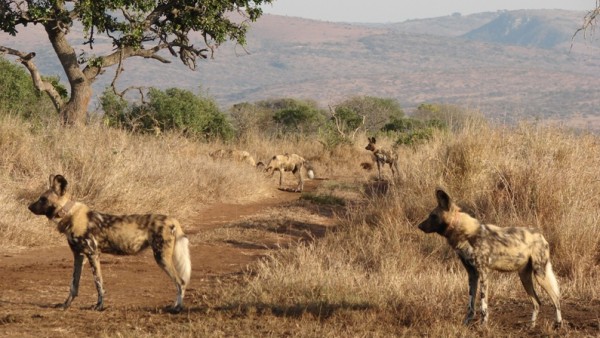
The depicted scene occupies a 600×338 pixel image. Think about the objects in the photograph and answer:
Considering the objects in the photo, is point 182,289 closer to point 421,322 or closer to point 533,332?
point 421,322

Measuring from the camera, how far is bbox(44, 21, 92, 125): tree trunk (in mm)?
20641

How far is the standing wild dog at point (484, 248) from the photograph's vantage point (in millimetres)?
7082

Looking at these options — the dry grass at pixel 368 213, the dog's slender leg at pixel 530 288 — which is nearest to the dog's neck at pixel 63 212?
the dry grass at pixel 368 213

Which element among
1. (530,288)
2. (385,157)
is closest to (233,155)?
(385,157)

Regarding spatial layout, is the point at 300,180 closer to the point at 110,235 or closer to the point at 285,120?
the point at 110,235

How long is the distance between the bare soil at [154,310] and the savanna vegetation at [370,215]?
0.03 metres

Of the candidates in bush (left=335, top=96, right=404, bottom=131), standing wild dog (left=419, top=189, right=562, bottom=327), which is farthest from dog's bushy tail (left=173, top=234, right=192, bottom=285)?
bush (left=335, top=96, right=404, bottom=131)

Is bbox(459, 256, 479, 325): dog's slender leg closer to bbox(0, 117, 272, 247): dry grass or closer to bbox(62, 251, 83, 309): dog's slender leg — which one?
bbox(62, 251, 83, 309): dog's slender leg

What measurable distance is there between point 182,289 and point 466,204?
586 centimetres

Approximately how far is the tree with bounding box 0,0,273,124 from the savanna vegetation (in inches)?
115

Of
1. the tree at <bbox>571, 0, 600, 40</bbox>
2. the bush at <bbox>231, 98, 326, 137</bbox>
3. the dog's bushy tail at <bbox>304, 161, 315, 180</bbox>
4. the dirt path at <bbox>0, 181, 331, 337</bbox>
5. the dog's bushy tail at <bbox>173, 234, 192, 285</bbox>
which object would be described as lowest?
the bush at <bbox>231, 98, 326, 137</bbox>

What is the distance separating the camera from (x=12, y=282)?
29.3 ft

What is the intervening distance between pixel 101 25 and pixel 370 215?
441 inches

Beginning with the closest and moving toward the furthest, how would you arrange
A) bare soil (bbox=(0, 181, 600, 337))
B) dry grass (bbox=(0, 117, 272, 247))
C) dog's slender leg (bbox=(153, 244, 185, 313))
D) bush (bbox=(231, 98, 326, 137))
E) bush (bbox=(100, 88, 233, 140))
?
bare soil (bbox=(0, 181, 600, 337)) < dog's slender leg (bbox=(153, 244, 185, 313)) < dry grass (bbox=(0, 117, 272, 247)) < bush (bbox=(100, 88, 233, 140)) < bush (bbox=(231, 98, 326, 137))
